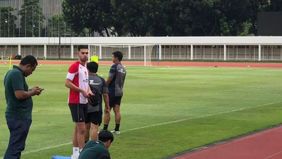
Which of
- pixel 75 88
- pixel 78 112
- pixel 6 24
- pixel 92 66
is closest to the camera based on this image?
pixel 75 88

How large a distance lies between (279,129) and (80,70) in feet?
22.5

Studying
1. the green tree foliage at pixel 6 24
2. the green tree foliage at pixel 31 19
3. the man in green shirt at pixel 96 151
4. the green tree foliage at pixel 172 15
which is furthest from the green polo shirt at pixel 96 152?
the green tree foliage at pixel 31 19

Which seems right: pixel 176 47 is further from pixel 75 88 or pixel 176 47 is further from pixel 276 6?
pixel 75 88

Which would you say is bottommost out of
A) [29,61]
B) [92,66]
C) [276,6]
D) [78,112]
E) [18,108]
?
[78,112]

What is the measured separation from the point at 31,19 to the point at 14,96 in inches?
5121

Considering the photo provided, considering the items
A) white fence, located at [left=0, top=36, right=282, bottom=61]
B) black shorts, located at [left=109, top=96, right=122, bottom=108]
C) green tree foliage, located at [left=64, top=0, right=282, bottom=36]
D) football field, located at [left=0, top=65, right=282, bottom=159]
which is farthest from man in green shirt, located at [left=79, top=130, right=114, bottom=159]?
green tree foliage, located at [left=64, top=0, right=282, bottom=36]

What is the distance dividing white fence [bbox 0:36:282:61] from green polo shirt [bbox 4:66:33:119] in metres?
72.8

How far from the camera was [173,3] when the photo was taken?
9331cm

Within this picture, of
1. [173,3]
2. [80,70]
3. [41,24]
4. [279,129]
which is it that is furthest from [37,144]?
[41,24]

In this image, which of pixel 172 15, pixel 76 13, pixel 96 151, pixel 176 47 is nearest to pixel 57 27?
pixel 76 13

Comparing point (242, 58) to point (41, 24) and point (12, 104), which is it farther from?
point (12, 104)

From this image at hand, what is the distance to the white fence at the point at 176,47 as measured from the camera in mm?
85000

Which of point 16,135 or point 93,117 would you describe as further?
point 93,117

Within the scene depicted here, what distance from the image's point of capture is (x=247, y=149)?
12.6 meters
